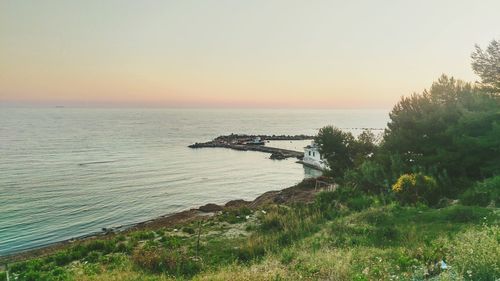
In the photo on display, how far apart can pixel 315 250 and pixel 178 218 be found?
20080 mm

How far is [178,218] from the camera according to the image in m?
29.7

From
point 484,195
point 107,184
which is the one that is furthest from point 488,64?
point 107,184

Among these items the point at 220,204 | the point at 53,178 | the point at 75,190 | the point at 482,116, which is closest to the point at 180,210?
the point at 220,204

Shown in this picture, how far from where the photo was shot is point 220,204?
35688 mm

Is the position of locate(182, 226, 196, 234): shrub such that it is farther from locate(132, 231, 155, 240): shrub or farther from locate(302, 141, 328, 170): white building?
locate(302, 141, 328, 170): white building

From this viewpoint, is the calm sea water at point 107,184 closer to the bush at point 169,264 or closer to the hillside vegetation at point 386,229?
the hillside vegetation at point 386,229

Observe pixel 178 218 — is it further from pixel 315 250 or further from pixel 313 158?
pixel 313 158

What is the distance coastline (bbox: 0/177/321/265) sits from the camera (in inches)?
845

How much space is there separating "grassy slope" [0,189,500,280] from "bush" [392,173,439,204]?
1595 millimetres

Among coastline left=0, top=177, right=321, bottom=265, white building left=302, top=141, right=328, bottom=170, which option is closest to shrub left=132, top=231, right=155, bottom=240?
coastline left=0, top=177, right=321, bottom=265

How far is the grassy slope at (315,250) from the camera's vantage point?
301 inches

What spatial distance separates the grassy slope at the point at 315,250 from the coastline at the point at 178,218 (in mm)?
4430

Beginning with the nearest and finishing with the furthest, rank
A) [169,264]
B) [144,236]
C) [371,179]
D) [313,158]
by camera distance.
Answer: [169,264] < [144,236] < [371,179] < [313,158]

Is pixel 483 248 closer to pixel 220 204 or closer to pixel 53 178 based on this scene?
pixel 220 204
